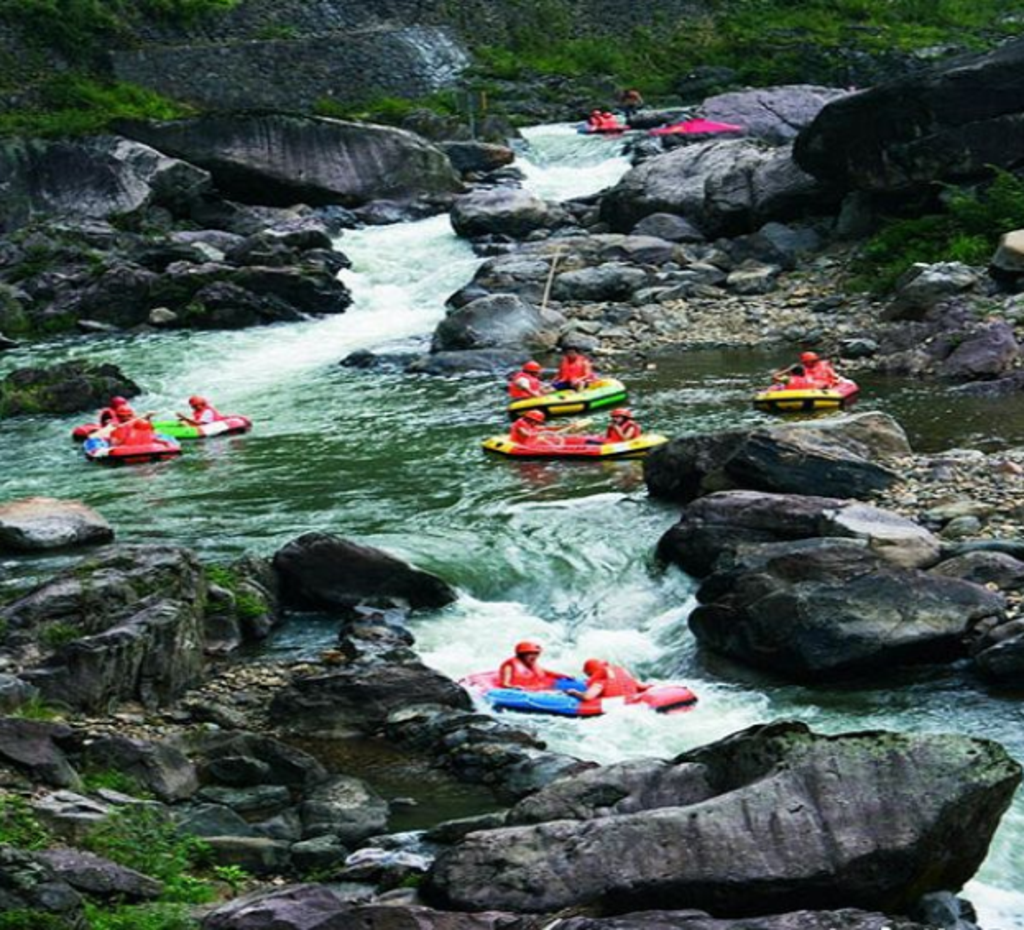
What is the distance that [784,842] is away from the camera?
960 centimetres

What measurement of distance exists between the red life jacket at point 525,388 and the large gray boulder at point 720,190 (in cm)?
1109

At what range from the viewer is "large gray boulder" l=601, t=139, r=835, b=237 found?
35.5 m

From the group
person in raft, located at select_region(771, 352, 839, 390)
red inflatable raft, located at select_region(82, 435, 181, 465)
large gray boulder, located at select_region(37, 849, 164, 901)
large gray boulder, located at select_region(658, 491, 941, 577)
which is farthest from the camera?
person in raft, located at select_region(771, 352, 839, 390)

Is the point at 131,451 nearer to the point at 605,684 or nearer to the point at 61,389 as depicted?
the point at 61,389

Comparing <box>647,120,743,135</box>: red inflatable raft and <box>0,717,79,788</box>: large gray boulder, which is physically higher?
<box>647,120,743,135</box>: red inflatable raft

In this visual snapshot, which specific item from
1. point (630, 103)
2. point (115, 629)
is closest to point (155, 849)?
point (115, 629)

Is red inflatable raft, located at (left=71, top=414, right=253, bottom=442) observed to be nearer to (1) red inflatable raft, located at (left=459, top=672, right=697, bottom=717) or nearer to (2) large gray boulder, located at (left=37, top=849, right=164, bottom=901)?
(1) red inflatable raft, located at (left=459, top=672, right=697, bottom=717)

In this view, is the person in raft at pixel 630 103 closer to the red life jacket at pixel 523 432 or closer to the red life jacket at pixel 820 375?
the red life jacket at pixel 820 375

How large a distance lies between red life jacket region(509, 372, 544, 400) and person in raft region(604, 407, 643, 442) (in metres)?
2.84

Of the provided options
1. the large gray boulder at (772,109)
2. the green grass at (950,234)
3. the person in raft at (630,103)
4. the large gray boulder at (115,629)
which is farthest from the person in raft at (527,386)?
the person in raft at (630,103)

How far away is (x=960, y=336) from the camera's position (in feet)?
88.8

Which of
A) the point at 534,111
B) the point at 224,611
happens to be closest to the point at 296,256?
the point at 534,111

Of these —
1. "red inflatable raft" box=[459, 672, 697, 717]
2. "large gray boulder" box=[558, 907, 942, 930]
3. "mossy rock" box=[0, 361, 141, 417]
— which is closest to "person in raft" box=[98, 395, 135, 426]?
"mossy rock" box=[0, 361, 141, 417]

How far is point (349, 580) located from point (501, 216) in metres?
21.9
